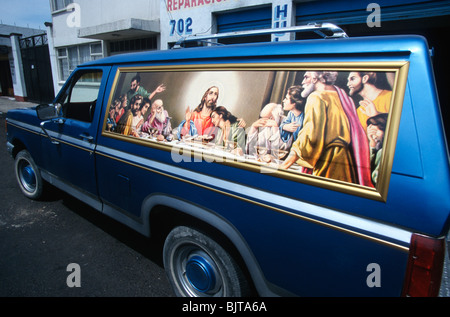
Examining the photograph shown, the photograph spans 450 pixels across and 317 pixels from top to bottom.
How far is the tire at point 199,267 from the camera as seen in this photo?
1991 mm

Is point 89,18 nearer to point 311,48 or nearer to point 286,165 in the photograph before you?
point 311,48

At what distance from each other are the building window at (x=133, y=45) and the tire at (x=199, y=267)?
9.68 m

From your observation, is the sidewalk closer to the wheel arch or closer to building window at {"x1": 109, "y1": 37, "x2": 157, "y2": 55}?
building window at {"x1": 109, "y1": 37, "x2": 157, "y2": 55}

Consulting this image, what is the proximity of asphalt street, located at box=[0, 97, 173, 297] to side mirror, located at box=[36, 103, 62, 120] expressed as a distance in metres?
1.38

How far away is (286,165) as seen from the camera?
64.5 inches

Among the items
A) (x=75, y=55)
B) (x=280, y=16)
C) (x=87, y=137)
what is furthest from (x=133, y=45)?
(x=87, y=137)

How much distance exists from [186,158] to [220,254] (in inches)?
29.1

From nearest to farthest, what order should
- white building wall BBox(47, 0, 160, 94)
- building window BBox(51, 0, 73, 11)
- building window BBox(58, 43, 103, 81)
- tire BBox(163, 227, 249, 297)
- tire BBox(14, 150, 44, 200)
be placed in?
tire BBox(163, 227, 249, 297) → tire BBox(14, 150, 44, 200) → white building wall BBox(47, 0, 160, 94) → building window BBox(58, 43, 103, 81) → building window BBox(51, 0, 73, 11)

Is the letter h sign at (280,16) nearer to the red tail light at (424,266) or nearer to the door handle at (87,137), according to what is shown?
the door handle at (87,137)

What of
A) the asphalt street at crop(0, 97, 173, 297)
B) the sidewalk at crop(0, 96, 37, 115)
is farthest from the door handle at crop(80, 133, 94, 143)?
the sidewalk at crop(0, 96, 37, 115)

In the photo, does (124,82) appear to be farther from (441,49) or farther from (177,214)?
(441,49)

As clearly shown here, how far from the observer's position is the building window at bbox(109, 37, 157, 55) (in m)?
10.5

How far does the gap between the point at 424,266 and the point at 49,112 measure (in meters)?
3.80
